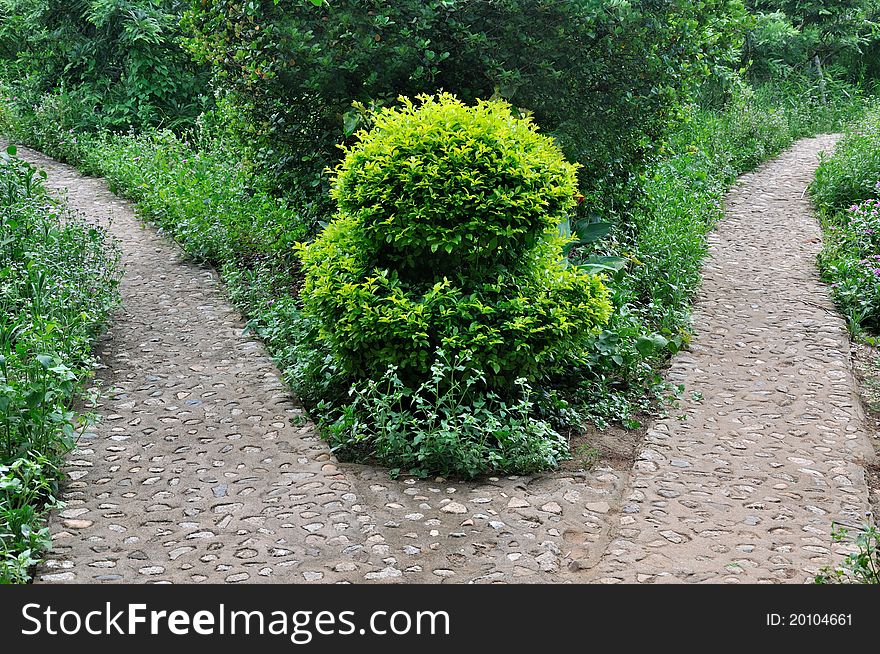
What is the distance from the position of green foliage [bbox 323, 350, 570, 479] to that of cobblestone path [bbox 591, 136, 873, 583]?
1.90 feet

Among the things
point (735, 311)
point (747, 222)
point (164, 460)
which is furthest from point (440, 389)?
point (747, 222)

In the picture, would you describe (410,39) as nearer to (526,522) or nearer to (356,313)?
(356,313)

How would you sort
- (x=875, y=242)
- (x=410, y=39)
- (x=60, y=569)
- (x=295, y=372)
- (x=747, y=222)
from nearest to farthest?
(x=60, y=569), (x=295, y=372), (x=410, y=39), (x=875, y=242), (x=747, y=222)

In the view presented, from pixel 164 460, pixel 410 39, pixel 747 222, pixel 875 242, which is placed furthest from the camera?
pixel 747 222

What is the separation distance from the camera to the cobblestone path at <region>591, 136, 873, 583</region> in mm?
3795

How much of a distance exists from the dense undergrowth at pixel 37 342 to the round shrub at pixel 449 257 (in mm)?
1434

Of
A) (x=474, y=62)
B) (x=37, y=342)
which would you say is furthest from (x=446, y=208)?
(x=474, y=62)

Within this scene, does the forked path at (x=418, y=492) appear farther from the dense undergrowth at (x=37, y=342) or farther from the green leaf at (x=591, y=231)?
the green leaf at (x=591, y=231)

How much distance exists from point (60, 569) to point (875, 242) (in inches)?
299

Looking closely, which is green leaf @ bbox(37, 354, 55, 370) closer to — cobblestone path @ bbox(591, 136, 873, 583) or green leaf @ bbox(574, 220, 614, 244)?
cobblestone path @ bbox(591, 136, 873, 583)

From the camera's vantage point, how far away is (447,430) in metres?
4.48

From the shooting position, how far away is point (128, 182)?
1060cm

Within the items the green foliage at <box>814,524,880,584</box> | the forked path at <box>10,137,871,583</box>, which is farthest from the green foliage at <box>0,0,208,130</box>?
the green foliage at <box>814,524,880,584</box>

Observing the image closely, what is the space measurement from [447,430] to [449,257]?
1019 millimetres
